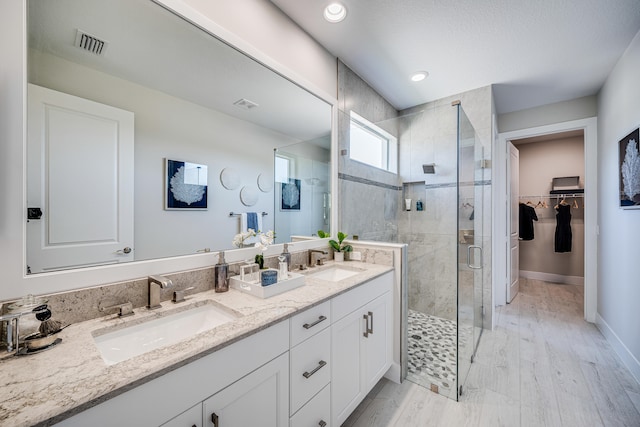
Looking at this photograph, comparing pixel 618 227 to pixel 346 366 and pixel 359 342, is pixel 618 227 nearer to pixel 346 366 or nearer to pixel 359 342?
pixel 359 342

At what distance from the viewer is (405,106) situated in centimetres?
345

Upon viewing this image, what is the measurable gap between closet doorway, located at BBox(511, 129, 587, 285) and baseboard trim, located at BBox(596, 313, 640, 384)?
2.14 meters

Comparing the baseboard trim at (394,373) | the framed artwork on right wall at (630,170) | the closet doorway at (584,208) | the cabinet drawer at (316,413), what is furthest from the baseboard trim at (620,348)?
the cabinet drawer at (316,413)

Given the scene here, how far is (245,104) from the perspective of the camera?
64.1 inches

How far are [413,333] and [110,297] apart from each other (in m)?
2.62

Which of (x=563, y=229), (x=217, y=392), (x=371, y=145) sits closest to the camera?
(x=217, y=392)

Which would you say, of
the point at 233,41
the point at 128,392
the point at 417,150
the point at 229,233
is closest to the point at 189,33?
the point at 233,41

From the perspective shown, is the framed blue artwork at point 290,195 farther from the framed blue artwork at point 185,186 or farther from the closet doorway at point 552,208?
the closet doorway at point 552,208

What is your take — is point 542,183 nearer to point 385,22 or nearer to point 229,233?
point 385,22

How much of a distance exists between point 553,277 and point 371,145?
4597mm

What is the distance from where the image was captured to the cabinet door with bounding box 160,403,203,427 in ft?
2.42

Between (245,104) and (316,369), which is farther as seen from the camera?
(245,104)

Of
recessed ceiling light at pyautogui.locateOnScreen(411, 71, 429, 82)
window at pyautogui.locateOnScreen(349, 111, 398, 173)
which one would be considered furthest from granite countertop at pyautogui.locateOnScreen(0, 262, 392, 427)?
recessed ceiling light at pyautogui.locateOnScreen(411, 71, 429, 82)

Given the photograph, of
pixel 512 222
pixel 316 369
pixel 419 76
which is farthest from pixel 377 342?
pixel 512 222
